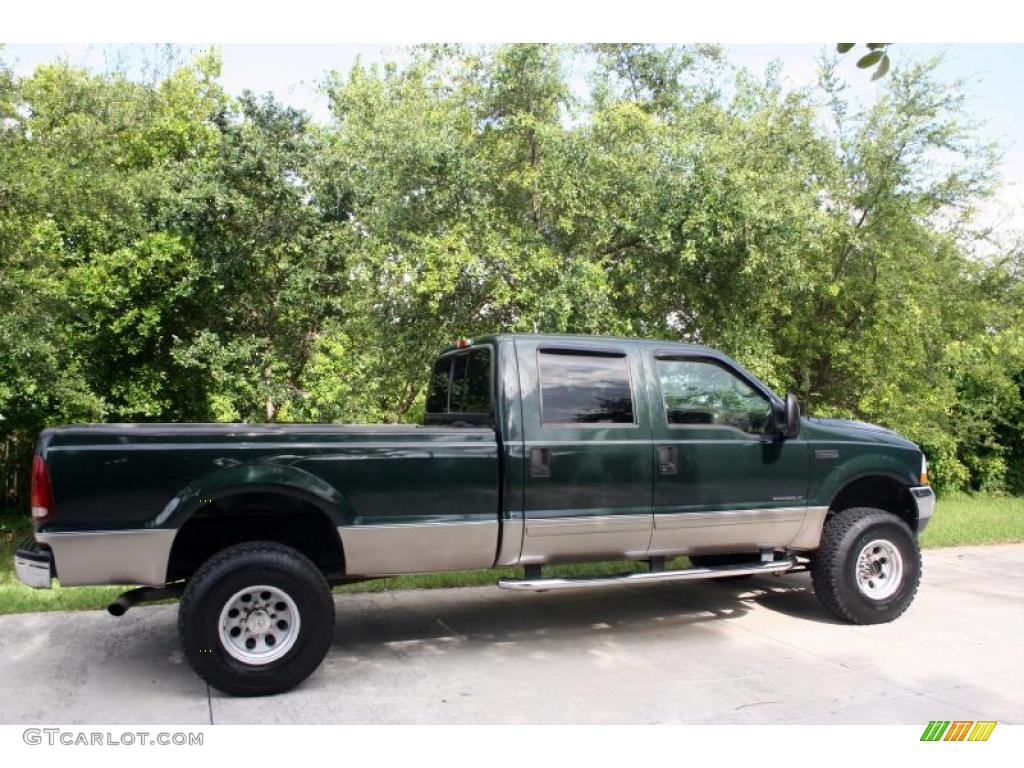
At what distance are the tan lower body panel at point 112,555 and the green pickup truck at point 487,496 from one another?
11 mm

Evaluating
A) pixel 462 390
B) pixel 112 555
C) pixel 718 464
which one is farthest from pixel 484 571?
pixel 112 555

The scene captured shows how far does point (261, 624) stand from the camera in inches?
191

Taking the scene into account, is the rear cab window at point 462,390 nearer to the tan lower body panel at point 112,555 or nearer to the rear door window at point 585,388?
the rear door window at point 585,388

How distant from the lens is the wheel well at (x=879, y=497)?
6.72 meters

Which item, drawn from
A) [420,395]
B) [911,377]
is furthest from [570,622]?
[911,377]

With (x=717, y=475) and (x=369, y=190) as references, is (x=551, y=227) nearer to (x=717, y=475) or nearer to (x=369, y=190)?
(x=369, y=190)

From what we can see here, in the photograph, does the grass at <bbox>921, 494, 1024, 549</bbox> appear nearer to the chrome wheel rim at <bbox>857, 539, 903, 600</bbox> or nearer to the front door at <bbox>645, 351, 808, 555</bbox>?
the chrome wheel rim at <bbox>857, 539, 903, 600</bbox>

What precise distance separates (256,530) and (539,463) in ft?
5.91

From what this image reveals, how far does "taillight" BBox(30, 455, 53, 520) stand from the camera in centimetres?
452

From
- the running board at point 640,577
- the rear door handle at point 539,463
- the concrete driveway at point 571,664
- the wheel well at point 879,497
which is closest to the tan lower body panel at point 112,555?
the concrete driveway at point 571,664

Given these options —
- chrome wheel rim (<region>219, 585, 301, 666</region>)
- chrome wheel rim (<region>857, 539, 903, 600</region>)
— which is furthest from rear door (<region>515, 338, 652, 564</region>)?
chrome wheel rim (<region>857, 539, 903, 600</region>)

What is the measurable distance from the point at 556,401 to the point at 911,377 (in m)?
9.45

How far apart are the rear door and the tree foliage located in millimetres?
3981

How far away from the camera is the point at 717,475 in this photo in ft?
19.6
